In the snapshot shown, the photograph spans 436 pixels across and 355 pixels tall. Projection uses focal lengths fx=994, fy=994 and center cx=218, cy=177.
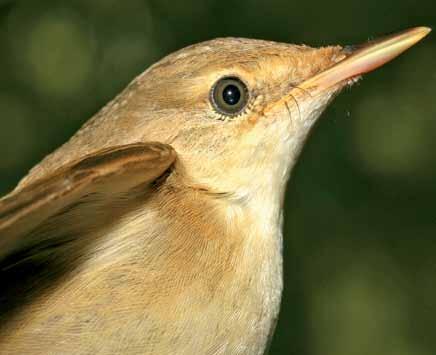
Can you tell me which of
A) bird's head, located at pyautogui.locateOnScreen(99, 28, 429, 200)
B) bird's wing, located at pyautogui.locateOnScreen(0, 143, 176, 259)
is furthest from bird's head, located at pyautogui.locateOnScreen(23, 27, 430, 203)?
bird's wing, located at pyautogui.locateOnScreen(0, 143, 176, 259)

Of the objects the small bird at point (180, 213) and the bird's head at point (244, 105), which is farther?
the bird's head at point (244, 105)

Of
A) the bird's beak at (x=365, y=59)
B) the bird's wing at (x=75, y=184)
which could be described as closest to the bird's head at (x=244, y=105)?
the bird's beak at (x=365, y=59)

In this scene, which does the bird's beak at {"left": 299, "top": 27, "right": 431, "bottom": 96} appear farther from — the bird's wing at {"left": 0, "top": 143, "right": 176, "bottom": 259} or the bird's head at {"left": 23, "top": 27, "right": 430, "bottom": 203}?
the bird's wing at {"left": 0, "top": 143, "right": 176, "bottom": 259}

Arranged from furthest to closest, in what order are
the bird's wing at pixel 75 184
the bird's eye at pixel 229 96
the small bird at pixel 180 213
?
the bird's eye at pixel 229 96 < the small bird at pixel 180 213 < the bird's wing at pixel 75 184

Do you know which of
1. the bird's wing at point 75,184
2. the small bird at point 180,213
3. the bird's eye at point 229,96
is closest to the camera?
the bird's wing at point 75,184

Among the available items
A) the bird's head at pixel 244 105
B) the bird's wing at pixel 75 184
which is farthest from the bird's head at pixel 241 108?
the bird's wing at pixel 75 184

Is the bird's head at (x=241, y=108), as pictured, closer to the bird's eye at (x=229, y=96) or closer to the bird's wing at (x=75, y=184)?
the bird's eye at (x=229, y=96)

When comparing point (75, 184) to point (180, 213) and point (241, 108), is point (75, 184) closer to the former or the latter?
point (180, 213)
